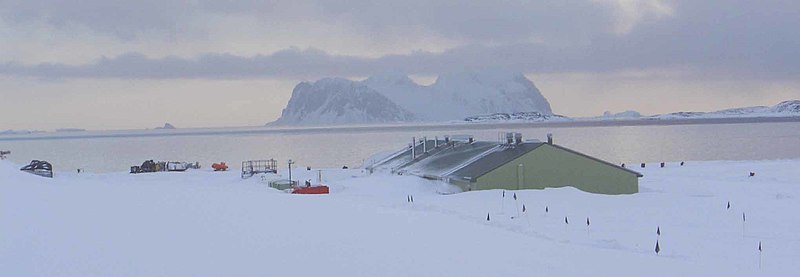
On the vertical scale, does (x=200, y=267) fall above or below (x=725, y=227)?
above

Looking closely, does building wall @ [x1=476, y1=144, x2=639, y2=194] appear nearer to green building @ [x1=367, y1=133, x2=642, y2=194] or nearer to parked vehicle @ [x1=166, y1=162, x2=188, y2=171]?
green building @ [x1=367, y1=133, x2=642, y2=194]

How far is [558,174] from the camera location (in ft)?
119

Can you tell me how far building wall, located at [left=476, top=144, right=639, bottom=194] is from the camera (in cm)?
3500

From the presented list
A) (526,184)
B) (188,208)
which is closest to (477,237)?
(188,208)

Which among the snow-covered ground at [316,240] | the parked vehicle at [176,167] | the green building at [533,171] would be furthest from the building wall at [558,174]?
the parked vehicle at [176,167]

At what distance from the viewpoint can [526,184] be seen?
35.6 m

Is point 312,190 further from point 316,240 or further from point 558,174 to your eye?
point 316,240

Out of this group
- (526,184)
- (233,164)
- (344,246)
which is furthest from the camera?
(233,164)

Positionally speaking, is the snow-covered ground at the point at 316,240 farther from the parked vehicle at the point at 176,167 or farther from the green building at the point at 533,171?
the parked vehicle at the point at 176,167

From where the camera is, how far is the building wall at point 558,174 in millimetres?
35000

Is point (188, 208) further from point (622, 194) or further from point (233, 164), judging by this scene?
point (233, 164)

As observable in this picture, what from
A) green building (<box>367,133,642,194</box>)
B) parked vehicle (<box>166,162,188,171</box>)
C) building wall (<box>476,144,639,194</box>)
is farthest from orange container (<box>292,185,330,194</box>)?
parked vehicle (<box>166,162,188,171</box>)

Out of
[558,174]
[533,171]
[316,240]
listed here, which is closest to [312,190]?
[533,171]

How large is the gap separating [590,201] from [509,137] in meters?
10.3
